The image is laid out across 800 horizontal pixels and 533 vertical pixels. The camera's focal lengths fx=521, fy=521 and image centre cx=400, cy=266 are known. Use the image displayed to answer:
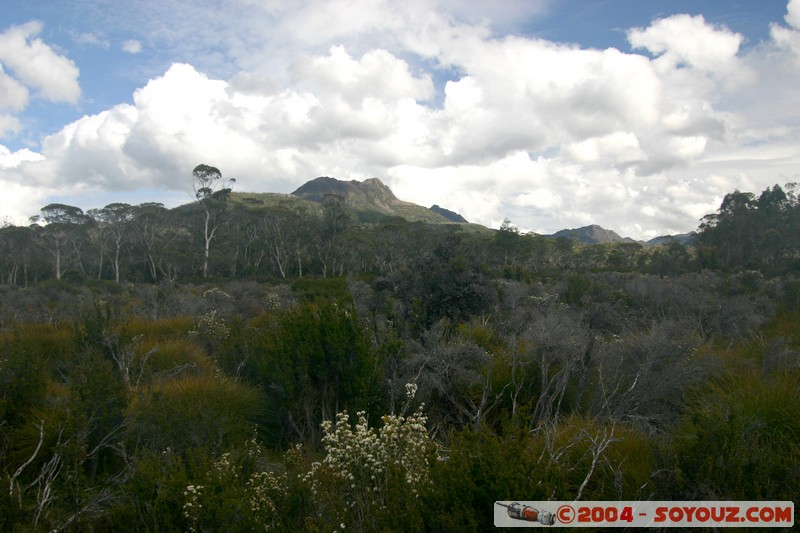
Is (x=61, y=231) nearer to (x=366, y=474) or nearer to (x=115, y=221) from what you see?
A: (x=115, y=221)

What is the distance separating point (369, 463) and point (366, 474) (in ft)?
0.28

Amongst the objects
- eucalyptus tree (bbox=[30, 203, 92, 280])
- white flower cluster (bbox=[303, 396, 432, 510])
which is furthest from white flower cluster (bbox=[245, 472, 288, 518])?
eucalyptus tree (bbox=[30, 203, 92, 280])

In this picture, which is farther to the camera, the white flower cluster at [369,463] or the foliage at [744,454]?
the white flower cluster at [369,463]

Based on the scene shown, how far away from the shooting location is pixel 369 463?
149 inches

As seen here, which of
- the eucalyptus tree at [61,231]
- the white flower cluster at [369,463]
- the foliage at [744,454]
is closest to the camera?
the foliage at [744,454]

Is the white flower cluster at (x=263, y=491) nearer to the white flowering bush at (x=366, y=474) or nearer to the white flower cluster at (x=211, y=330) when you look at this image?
the white flowering bush at (x=366, y=474)

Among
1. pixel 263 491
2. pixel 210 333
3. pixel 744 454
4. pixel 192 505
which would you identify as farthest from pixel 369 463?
pixel 210 333

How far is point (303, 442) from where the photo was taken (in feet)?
18.8

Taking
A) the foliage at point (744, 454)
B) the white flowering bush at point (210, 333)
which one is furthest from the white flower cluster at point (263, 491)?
the white flowering bush at point (210, 333)

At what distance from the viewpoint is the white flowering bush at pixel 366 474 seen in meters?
3.45

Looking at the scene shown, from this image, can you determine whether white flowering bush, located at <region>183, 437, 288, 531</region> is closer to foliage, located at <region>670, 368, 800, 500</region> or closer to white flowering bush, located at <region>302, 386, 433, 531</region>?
white flowering bush, located at <region>302, 386, 433, 531</region>

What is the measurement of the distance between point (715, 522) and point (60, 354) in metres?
8.94

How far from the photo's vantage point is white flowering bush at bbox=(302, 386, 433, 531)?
345 centimetres

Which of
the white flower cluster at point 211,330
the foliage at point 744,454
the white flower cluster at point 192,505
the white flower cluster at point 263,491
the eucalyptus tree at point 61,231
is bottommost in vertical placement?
the white flower cluster at point 263,491
